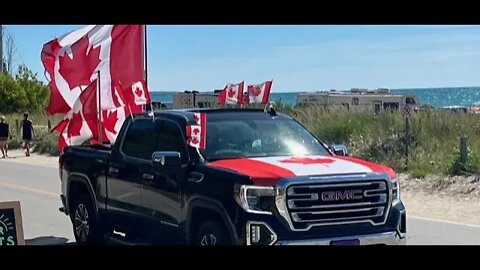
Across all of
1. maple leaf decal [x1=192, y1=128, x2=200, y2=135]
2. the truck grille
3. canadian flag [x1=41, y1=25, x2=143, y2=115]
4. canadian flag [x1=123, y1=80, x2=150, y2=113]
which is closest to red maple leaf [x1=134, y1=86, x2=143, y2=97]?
canadian flag [x1=123, y1=80, x2=150, y2=113]

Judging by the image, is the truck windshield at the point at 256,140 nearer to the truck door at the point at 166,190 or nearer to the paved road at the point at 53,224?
the truck door at the point at 166,190

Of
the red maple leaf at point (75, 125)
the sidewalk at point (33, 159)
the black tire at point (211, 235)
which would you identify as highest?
the red maple leaf at point (75, 125)

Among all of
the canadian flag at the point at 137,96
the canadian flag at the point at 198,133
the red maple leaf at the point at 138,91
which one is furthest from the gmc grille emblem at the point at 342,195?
the red maple leaf at the point at 138,91

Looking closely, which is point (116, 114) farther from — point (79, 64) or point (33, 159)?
point (33, 159)

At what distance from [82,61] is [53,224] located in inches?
106

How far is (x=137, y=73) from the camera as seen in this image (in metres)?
11.9

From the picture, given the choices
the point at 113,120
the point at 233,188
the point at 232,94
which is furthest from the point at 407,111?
the point at 233,188

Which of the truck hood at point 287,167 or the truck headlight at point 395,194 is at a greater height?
the truck hood at point 287,167

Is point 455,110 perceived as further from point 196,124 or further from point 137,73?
point 196,124

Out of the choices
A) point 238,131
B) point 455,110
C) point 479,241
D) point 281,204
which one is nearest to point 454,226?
point 479,241

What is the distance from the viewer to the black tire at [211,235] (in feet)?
23.4

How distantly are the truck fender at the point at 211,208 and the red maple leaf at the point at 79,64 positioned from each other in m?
4.40

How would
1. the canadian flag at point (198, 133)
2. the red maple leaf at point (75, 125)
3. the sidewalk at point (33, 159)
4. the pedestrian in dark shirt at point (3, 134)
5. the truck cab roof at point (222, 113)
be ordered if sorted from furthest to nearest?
the pedestrian in dark shirt at point (3, 134)
the sidewalk at point (33, 159)
the red maple leaf at point (75, 125)
the truck cab roof at point (222, 113)
the canadian flag at point (198, 133)
